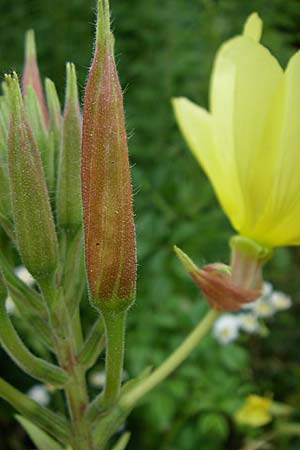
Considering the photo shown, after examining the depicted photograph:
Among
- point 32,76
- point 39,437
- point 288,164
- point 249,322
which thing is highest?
point 32,76

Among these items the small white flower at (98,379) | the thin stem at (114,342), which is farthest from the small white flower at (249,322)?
the thin stem at (114,342)

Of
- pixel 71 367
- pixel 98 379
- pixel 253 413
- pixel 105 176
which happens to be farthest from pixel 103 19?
pixel 98 379

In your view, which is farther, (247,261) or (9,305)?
(9,305)

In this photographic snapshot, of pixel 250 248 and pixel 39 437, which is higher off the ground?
pixel 250 248

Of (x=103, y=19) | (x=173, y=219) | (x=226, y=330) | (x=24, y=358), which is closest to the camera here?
(x=103, y=19)

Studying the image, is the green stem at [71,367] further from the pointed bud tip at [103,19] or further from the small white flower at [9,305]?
the pointed bud tip at [103,19]

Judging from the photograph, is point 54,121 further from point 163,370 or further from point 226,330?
point 226,330
